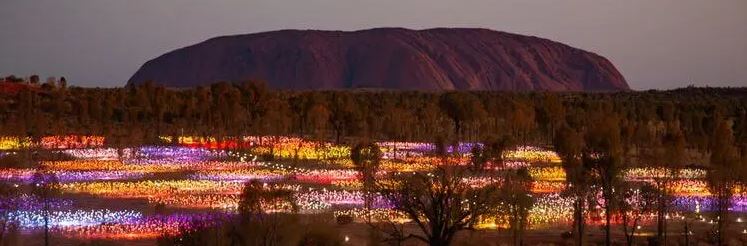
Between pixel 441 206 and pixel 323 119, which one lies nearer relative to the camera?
pixel 441 206

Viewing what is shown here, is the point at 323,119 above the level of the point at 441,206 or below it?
above

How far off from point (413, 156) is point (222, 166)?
13.0 metres

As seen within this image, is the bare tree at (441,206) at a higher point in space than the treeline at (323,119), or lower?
lower

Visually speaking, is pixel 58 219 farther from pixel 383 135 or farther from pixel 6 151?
pixel 383 135

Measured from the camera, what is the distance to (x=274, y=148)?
70625 millimetres

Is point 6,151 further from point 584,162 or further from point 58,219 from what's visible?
point 584,162

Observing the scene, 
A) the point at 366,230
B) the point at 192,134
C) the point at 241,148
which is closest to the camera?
the point at 366,230

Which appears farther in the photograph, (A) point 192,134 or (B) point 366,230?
(A) point 192,134

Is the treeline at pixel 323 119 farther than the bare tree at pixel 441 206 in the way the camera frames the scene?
Yes

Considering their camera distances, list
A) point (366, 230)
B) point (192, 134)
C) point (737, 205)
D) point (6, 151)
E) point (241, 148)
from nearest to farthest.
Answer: point (366, 230)
point (737, 205)
point (6, 151)
point (241, 148)
point (192, 134)

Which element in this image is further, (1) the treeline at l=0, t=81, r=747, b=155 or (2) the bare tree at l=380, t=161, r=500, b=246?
(1) the treeline at l=0, t=81, r=747, b=155

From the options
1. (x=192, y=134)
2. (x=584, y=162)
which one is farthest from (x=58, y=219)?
(x=192, y=134)

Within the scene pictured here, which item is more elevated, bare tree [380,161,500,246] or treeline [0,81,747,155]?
treeline [0,81,747,155]

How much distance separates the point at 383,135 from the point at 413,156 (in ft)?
80.0
